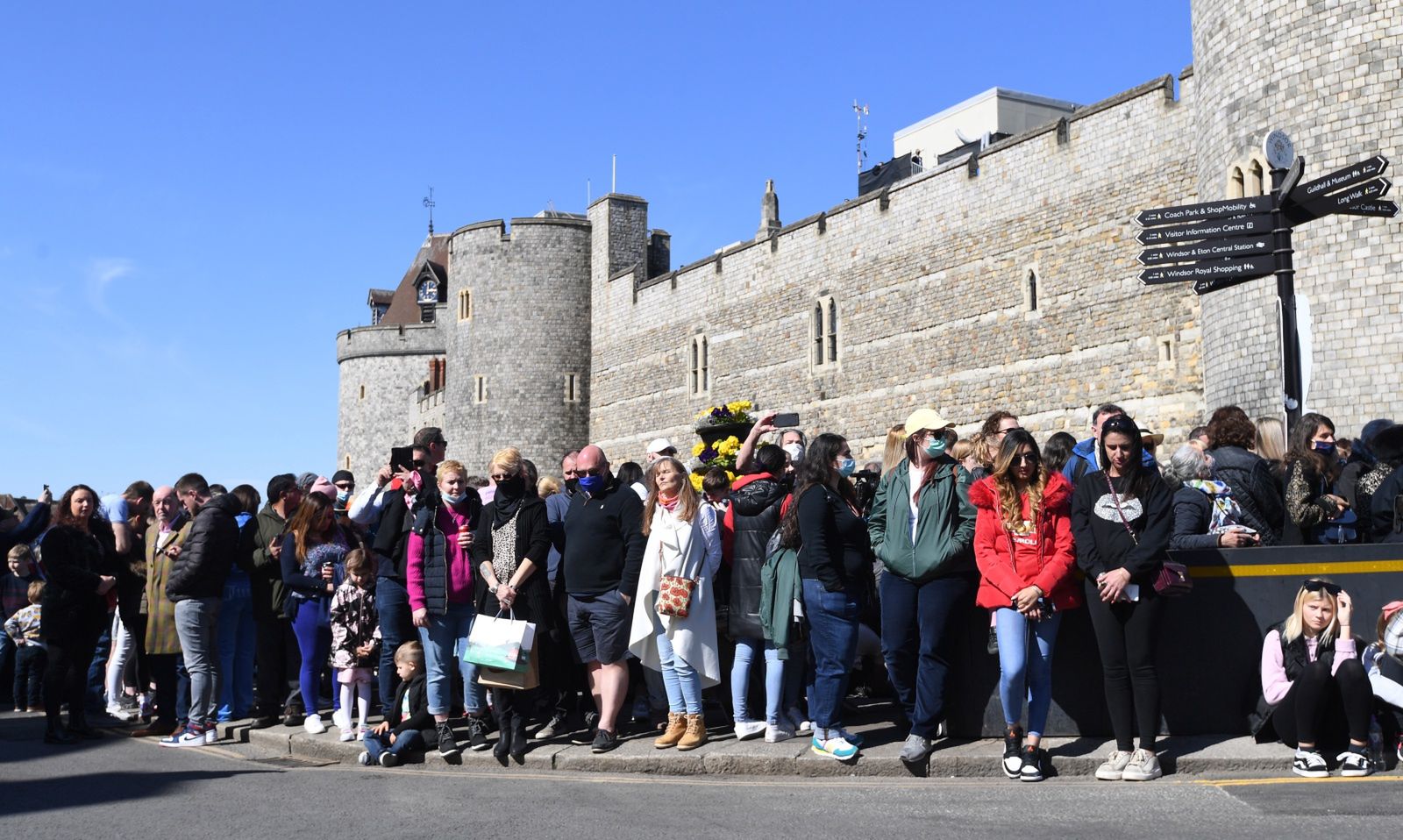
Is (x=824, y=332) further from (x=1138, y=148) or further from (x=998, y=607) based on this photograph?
(x=998, y=607)

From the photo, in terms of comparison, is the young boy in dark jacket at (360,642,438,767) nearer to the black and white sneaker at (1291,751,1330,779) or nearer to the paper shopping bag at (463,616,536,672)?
the paper shopping bag at (463,616,536,672)

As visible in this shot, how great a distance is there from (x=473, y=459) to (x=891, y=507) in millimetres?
32325

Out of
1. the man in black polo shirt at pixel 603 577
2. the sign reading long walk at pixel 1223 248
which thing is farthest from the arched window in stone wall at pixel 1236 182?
the man in black polo shirt at pixel 603 577

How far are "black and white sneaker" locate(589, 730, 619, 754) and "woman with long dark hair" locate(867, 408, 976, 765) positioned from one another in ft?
5.52

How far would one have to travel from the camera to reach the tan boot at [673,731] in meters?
7.63

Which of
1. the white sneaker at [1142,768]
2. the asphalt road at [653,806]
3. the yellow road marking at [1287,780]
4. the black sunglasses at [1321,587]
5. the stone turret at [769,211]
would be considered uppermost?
the stone turret at [769,211]

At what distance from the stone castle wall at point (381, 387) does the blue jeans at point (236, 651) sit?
4034cm

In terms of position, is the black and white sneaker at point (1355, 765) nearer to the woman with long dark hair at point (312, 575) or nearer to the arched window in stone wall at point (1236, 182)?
the woman with long dark hair at point (312, 575)

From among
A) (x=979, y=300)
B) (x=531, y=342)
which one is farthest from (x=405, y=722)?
(x=531, y=342)

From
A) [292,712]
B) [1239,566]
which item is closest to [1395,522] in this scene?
[1239,566]

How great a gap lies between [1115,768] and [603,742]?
2.77m

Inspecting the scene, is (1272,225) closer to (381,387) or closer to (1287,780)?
(1287,780)

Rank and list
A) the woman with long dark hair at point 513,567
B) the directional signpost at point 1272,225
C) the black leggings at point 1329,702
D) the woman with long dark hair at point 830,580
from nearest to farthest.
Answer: the black leggings at point 1329,702, the woman with long dark hair at point 830,580, the woman with long dark hair at point 513,567, the directional signpost at point 1272,225

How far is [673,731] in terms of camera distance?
301 inches
